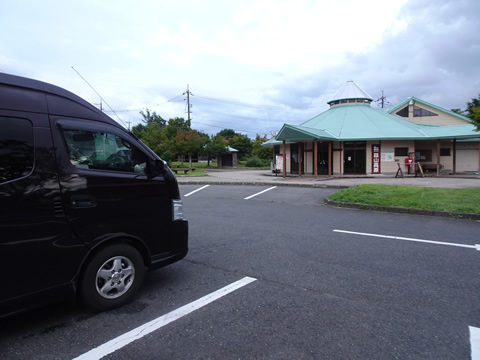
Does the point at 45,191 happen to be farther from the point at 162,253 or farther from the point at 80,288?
the point at 162,253

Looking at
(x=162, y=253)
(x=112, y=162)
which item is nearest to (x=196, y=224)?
(x=162, y=253)

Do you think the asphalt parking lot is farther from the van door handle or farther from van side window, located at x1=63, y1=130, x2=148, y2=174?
van side window, located at x1=63, y1=130, x2=148, y2=174

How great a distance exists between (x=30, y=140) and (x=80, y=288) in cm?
152

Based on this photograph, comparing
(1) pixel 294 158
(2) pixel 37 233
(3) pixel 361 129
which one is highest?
(3) pixel 361 129

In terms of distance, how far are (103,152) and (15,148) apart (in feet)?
2.67

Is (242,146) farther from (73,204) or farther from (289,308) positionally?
(73,204)

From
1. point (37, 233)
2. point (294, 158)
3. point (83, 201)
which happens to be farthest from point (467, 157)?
point (37, 233)

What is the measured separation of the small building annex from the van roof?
1804cm

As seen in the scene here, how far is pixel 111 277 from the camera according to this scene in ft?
10.9

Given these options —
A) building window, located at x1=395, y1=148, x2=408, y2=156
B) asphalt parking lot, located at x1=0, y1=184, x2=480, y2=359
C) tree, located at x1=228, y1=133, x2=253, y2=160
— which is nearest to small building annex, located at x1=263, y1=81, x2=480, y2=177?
building window, located at x1=395, y1=148, x2=408, y2=156

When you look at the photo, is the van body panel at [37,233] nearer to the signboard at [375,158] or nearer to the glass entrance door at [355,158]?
the glass entrance door at [355,158]

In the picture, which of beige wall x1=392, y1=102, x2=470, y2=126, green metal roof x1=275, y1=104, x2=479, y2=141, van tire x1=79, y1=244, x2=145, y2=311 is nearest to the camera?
van tire x1=79, y1=244, x2=145, y2=311

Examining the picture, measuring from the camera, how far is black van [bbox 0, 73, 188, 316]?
271 centimetres

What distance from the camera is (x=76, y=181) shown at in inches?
120
